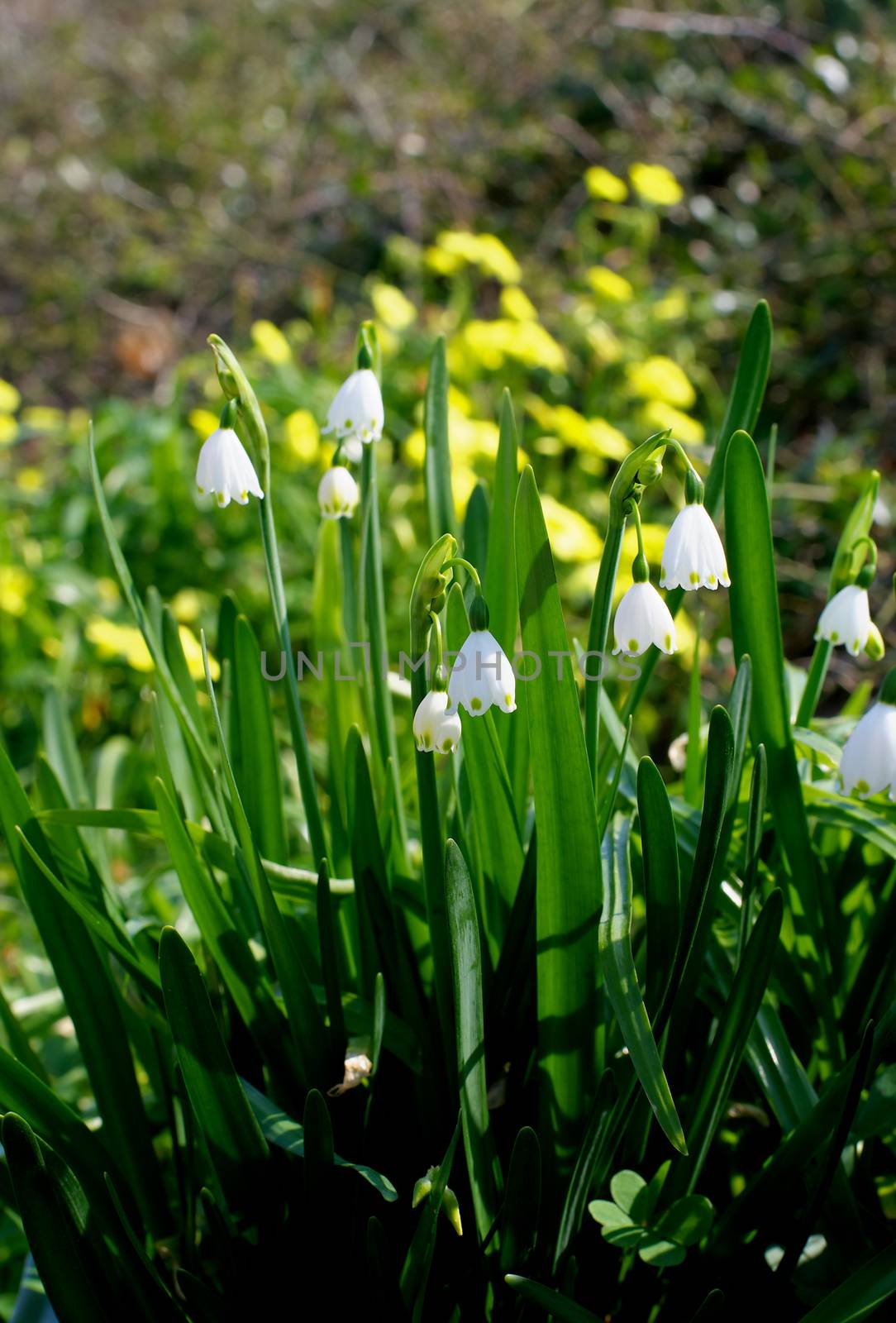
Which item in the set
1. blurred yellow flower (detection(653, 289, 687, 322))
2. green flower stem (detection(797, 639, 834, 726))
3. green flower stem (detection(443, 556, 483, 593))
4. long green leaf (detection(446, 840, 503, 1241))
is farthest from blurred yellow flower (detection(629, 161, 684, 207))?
long green leaf (detection(446, 840, 503, 1241))

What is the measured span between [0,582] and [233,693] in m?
1.91

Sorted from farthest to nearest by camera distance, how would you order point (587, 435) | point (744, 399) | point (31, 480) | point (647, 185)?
1. point (647, 185)
2. point (31, 480)
3. point (587, 435)
4. point (744, 399)

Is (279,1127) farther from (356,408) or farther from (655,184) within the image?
(655,184)

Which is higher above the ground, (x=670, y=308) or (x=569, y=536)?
(x=670, y=308)

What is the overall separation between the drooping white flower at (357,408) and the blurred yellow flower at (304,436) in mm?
1910

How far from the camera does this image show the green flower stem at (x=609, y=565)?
1002 millimetres

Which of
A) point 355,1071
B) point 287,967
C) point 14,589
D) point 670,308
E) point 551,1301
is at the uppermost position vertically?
point 670,308

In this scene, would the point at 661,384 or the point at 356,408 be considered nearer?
the point at 356,408

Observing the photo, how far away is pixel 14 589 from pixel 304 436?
3.05ft

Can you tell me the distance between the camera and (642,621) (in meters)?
1.04

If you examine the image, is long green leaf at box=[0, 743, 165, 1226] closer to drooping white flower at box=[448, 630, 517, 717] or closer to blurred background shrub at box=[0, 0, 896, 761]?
drooping white flower at box=[448, 630, 517, 717]

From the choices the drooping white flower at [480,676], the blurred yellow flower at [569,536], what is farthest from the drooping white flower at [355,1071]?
the blurred yellow flower at [569,536]

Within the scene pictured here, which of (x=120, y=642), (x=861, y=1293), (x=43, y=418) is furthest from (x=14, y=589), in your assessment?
(x=861, y=1293)

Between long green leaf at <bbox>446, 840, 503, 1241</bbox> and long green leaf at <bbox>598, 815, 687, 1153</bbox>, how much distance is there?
0.43 ft
